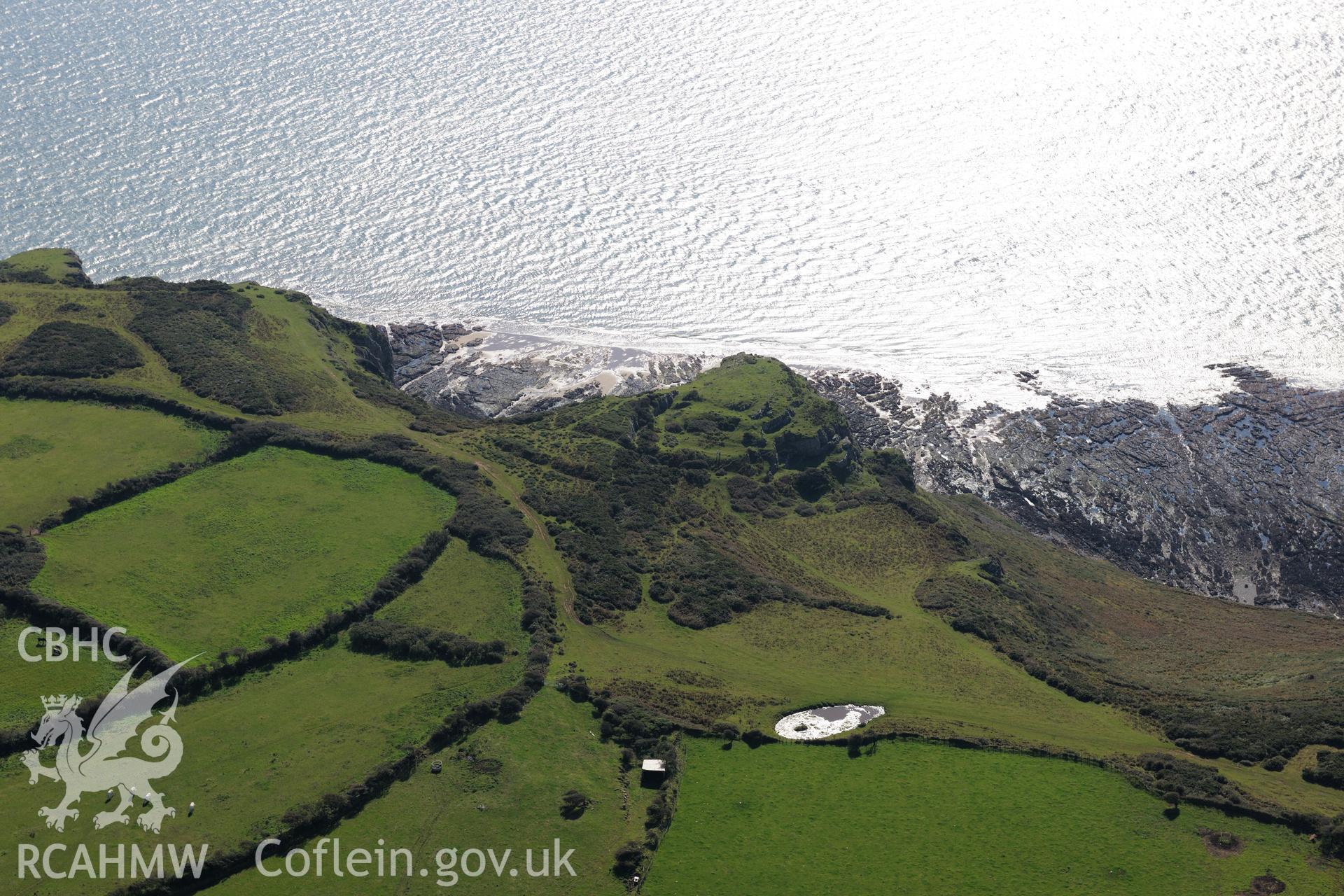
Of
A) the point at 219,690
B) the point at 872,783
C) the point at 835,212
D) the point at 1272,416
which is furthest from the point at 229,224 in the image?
the point at 1272,416

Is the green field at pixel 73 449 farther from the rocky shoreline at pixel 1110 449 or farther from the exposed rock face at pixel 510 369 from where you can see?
the rocky shoreline at pixel 1110 449

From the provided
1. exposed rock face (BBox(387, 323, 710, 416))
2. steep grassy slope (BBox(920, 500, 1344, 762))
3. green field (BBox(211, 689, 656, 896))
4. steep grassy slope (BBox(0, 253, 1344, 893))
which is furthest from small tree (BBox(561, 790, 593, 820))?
exposed rock face (BBox(387, 323, 710, 416))

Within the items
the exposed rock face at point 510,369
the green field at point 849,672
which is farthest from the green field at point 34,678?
the exposed rock face at point 510,369

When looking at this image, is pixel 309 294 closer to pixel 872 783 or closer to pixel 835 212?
pixel 835 212

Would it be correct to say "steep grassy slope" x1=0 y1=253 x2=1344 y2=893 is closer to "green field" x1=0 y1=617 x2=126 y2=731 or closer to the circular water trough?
"green field" x1=0 y1=617 x2=126 y2=731

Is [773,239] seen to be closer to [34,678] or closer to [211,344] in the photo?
[211,344]
